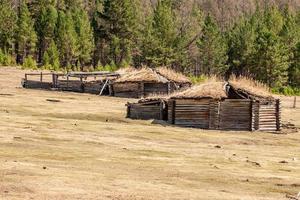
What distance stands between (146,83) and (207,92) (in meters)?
21.7

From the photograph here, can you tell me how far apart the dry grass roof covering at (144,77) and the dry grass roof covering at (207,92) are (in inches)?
767

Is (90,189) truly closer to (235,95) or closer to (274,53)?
(235,95)

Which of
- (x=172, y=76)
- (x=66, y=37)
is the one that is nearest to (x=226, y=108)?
(x=172, y=76)

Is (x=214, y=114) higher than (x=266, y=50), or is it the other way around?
(x=266, y=50)

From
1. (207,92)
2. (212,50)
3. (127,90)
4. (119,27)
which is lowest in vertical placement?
(127,90)

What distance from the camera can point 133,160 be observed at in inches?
905

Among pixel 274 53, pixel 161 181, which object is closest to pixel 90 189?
pixel 161 181

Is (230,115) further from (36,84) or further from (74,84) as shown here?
(36,84)

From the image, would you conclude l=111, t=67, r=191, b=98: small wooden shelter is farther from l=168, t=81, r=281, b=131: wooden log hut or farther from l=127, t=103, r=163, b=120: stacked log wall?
l=168, t=81, r=281, b=131: wooden log hut

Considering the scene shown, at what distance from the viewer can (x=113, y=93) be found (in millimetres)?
62125

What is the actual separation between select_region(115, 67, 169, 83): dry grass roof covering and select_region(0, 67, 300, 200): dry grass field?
62.6ft

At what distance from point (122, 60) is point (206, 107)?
6625 cm

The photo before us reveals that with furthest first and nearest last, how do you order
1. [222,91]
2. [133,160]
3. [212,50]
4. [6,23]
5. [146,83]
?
1. [212,50]
2. [6,23]
3. [146,83]
4. [222,91]
5. [133,160]

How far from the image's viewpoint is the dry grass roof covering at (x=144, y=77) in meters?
59.7
